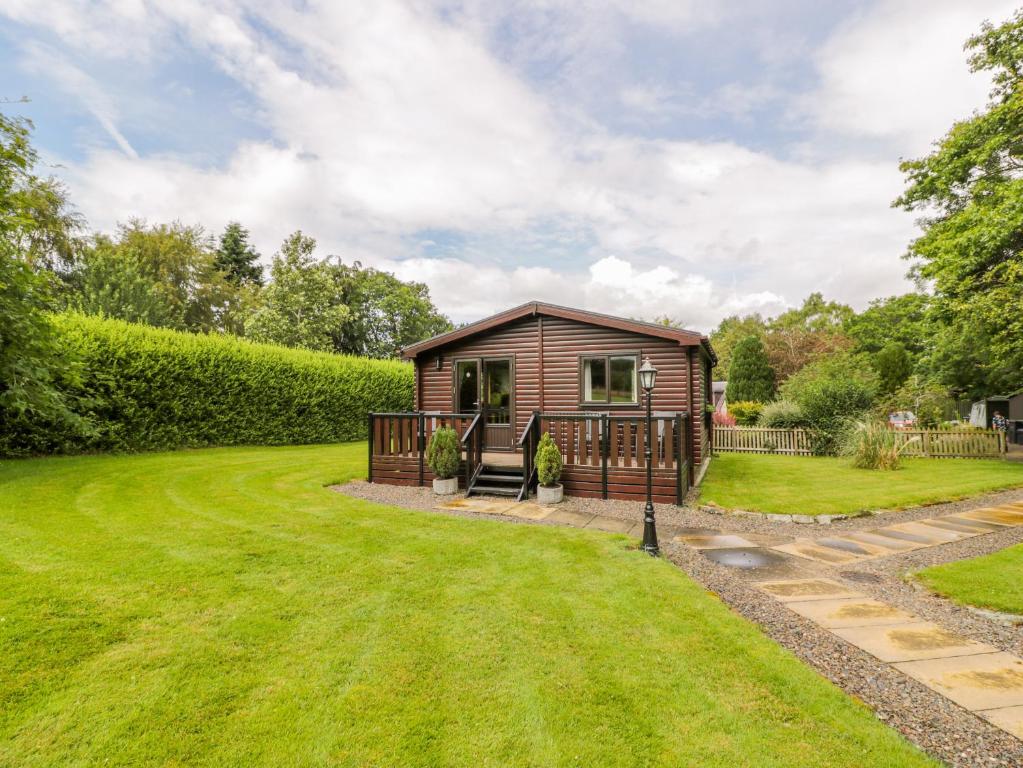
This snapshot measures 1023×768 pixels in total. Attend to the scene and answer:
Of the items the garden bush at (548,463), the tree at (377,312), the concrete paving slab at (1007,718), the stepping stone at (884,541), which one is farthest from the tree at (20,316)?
the tree at (377,312)

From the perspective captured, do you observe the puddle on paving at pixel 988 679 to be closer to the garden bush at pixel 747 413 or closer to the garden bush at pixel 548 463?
the garden bush at pixel 548 463

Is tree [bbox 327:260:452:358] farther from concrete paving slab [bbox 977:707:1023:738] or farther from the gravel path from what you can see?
concrete paving slab [bbox 977:707:1023:738]

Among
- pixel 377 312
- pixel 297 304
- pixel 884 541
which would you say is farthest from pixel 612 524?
pixel 377 312

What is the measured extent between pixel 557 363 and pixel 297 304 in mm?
20407

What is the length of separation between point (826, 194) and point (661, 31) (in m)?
9.34

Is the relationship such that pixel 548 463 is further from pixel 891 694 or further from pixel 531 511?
pixel 891 694

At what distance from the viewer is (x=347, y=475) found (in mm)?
9680

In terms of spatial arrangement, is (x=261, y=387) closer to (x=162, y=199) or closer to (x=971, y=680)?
(x=971, y=680)

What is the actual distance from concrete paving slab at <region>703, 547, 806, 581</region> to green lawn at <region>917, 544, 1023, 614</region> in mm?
1141

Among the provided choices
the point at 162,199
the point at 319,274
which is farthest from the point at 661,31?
the point at 162,199

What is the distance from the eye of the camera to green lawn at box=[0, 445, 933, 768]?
2.09m

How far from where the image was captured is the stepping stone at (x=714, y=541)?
5.52 m

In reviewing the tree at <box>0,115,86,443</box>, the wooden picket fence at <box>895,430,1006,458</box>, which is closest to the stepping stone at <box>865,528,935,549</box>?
the wooden picket fence at <box>895,430,1006,458</box>

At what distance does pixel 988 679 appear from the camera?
109 inches
